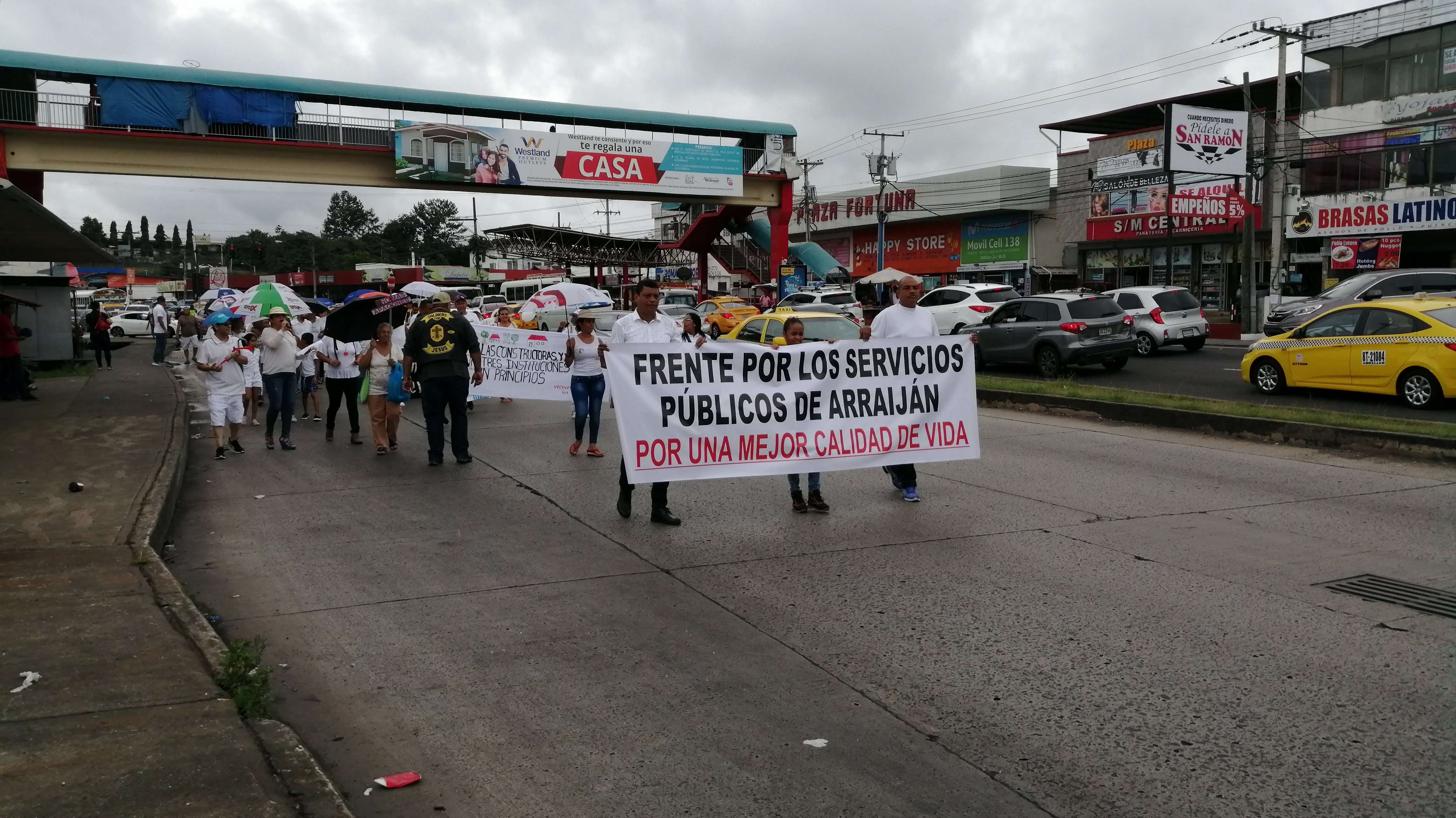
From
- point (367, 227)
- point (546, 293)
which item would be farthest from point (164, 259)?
point (546, 293)

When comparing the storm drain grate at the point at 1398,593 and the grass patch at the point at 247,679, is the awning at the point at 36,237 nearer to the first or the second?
the grass patch at the point at 247,679

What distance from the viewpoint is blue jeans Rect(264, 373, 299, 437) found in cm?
1428

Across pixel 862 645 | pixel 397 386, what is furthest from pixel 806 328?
pixel 862 645

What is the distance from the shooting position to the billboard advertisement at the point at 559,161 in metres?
41.6

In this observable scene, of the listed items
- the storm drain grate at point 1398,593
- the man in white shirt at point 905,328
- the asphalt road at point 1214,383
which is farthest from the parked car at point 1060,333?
the storm drain grate at point 1398,593

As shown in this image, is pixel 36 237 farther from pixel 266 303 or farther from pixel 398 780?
pixel 398 780

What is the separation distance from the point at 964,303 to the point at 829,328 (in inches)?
395

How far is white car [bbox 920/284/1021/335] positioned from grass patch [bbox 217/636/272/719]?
2434 cm

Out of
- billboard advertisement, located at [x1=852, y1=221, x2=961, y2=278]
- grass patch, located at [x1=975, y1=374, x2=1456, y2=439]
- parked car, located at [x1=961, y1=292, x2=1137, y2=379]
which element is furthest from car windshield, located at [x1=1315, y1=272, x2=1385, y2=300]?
billboard advertisement, located at [x1=852, y1=221, x2=961, y2=278]

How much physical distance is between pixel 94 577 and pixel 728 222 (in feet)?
170

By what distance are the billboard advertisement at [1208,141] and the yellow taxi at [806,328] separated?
1857 centimetres

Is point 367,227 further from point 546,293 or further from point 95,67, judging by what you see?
point 546,293

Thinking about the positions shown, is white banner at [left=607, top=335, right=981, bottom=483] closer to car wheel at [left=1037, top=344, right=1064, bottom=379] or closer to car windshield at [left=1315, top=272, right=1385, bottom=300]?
car wheel at [left=1037, top=344, right=1064, bottom=379]

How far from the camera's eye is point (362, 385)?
1595 cm
